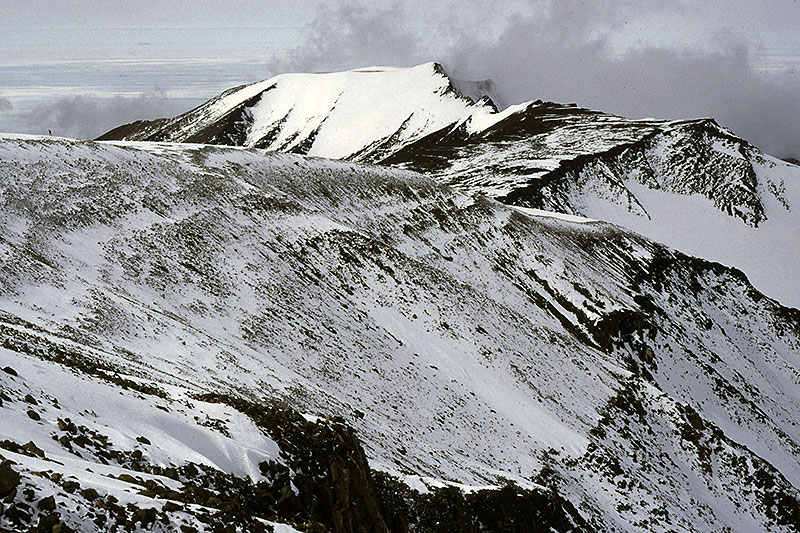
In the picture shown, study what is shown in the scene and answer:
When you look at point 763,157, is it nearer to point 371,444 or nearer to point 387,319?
point 387,319

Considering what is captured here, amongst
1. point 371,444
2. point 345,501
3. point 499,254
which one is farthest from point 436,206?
point 345,501

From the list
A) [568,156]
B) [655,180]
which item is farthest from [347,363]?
[655,180]

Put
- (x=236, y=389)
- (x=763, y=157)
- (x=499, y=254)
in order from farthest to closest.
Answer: (x=763, y=157), (x=499, y=254), (x=236, y=389)

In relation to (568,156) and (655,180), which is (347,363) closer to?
(568,156)

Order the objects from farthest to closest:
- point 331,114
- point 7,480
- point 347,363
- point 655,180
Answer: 1. point 331,114
2. point 655,180
3. point 347,363
4. point 7,480

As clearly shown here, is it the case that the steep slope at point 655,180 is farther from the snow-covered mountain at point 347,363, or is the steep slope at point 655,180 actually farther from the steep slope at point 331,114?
the snow-covered mountain at point 347,363
